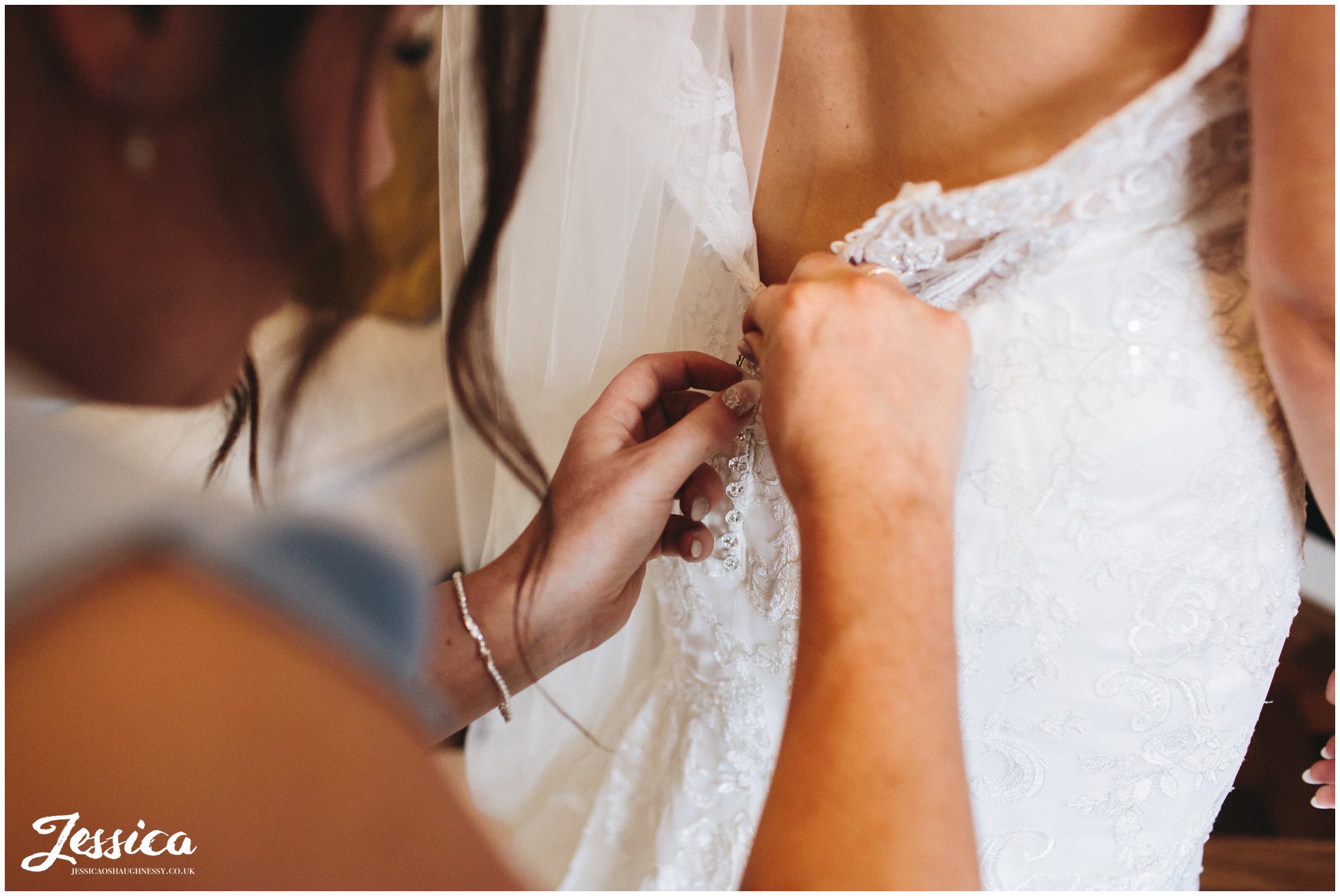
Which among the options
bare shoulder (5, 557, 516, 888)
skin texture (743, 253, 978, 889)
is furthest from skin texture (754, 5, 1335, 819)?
bare shoulder (5, 557, 516, 888)

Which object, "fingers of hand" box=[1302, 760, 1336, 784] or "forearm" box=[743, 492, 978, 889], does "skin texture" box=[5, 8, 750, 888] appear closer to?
"forearm" box=[743, 492, 978, 889]

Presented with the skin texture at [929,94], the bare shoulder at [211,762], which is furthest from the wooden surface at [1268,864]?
the bare shoulder at [211,762]

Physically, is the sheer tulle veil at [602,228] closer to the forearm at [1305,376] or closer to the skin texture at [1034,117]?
the skin texture at [1034,117]

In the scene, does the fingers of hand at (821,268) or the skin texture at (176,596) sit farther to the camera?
the fingers of hand at (821,268)

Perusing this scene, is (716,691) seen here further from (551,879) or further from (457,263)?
(457,263)

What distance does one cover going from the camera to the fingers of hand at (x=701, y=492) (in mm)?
701

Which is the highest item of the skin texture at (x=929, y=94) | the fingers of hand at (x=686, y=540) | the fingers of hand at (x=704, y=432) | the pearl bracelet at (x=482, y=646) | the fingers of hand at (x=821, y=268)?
the skin texture at (x=929, y=94)

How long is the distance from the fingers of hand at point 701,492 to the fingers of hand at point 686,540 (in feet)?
0.06

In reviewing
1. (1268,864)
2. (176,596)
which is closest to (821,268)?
(176,596)

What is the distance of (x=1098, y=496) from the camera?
60cm

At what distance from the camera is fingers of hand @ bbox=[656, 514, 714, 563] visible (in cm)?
72

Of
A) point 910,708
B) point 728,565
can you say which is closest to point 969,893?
point 910,708

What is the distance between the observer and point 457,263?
852 mm

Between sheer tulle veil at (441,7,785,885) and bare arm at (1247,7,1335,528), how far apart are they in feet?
1.04
